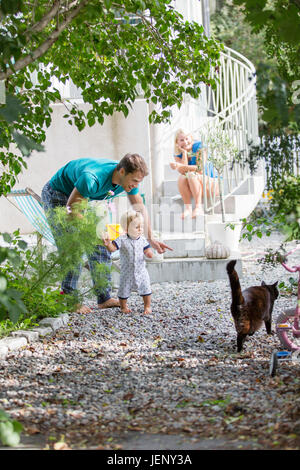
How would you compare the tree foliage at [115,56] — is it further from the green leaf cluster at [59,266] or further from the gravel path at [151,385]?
the gravel path at [151,385]

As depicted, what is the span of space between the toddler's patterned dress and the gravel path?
0.24m

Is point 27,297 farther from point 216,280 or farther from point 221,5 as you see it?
point 221,5

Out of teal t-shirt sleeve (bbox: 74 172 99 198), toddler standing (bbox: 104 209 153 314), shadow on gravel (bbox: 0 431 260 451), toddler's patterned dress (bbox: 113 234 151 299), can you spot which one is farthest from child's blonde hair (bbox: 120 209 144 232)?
shadow on gravel (bbox: 0 431 260 451)

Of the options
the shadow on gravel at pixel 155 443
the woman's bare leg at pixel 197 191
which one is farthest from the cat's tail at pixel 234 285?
the woman's bare leg at pixel 197 191

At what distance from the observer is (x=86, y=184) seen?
176 inches

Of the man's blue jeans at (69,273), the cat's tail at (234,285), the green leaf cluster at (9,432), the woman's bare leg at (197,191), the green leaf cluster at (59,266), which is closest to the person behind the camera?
the green leaf cluster at (9,432)

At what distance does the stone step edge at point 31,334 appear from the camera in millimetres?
3814

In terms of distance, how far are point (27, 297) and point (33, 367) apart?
0.97 metres

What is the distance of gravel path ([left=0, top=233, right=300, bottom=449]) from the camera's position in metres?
2.48

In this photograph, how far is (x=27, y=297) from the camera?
4.37m

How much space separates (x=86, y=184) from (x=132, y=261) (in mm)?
830

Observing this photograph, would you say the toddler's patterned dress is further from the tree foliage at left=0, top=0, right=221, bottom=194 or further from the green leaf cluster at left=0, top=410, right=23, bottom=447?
the green leaf cluster at left=0, top=410, right=23, bottom=447

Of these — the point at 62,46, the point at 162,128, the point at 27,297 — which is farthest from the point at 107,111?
the point at 162,128

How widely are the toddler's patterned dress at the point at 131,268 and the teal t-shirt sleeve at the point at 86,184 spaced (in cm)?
57
